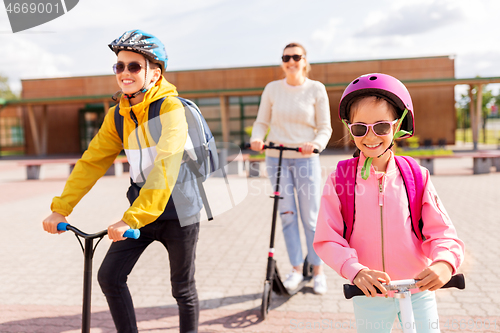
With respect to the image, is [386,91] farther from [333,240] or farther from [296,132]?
[296,132]

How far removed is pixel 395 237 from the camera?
1.71 meters

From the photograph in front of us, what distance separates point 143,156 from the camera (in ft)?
7.48

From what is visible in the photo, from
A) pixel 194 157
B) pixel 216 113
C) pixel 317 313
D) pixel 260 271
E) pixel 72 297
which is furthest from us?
pixel 216 113

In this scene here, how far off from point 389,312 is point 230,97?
87.0 feet

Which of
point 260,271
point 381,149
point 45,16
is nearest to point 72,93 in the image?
point 45,16

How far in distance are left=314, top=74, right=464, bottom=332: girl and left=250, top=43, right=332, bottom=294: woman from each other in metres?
1.71

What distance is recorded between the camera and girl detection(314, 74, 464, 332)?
1.65 metres

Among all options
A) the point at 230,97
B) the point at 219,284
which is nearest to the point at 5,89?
the point at 230,97

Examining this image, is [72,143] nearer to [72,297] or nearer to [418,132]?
[418,132]

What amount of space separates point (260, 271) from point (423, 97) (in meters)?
25.1

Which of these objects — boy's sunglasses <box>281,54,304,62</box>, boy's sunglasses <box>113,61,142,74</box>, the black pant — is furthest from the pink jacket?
boy's sunglasses <box>281,54,304,62</box>

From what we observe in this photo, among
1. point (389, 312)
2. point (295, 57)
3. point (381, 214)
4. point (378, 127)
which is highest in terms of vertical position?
point (295, 57)

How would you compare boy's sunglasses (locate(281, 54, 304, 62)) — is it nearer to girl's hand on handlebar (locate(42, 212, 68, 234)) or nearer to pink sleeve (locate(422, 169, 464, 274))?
pink sleeve (locate(422, 169, 464, 274))

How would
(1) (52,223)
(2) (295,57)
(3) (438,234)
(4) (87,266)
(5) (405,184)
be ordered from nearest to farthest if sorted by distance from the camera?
(3) (438,234)
(5) (405,184)
(4) (87,266)
(1) (52,223)
(2) (295,57)
